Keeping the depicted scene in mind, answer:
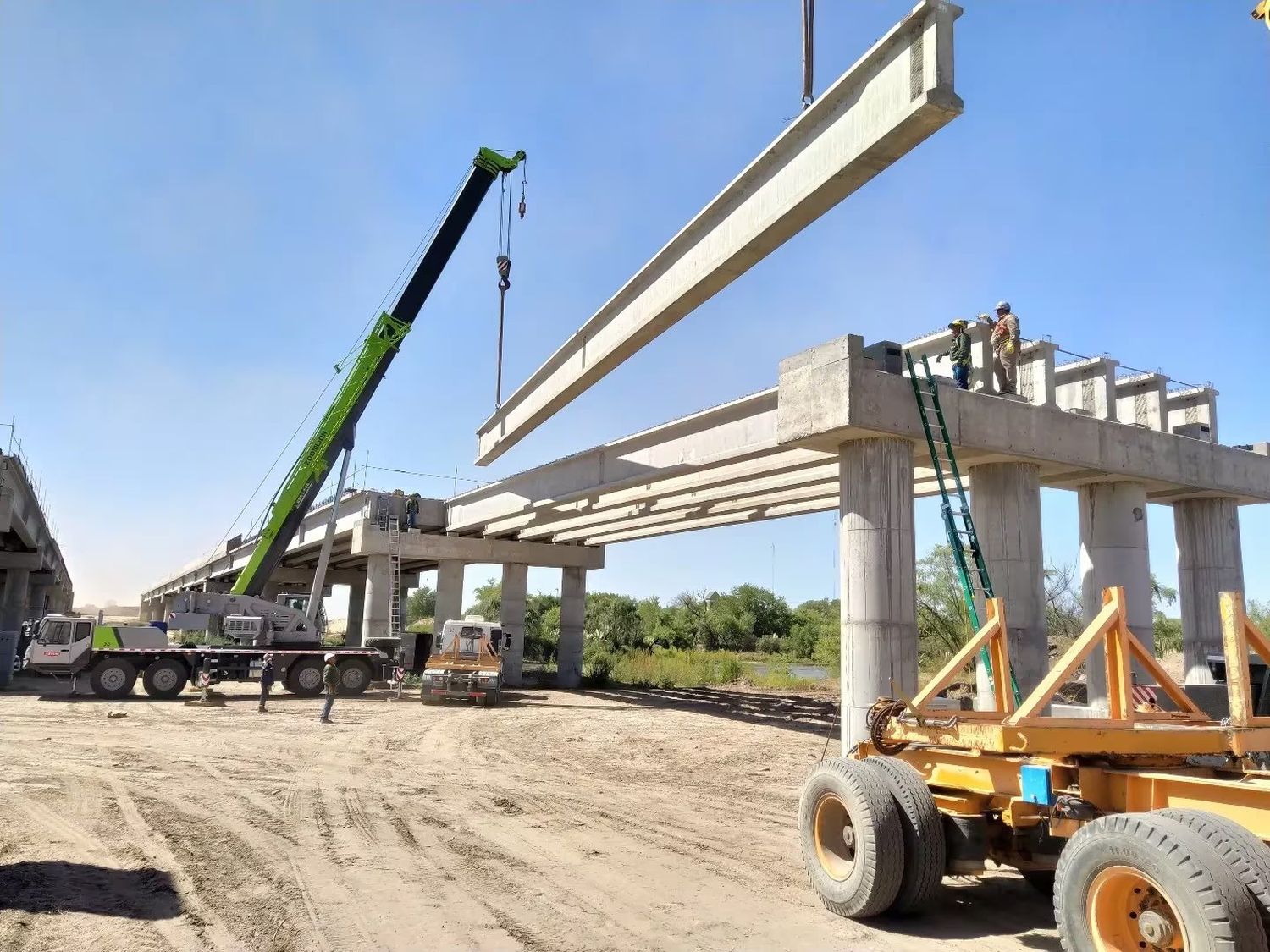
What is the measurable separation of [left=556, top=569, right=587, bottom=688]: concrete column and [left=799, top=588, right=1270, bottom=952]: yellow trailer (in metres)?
25.4

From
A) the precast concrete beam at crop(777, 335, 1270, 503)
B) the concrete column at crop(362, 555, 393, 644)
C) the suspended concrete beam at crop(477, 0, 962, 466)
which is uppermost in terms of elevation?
the suspended concrete beam at crop(477, 0, 962, 466)

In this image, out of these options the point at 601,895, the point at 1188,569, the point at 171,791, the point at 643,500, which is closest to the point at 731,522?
the point at 643,500

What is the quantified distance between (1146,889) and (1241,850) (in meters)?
0.65

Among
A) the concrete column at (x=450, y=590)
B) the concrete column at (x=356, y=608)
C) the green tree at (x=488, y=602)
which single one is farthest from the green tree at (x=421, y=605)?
the concrete column at (x=450, y=590)

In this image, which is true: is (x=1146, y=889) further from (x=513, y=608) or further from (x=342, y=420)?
(x=513, y=608)

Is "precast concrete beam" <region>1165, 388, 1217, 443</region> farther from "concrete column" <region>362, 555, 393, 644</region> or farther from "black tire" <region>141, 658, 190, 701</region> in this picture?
"black tire" <region>141, 658, 190, 701</region>

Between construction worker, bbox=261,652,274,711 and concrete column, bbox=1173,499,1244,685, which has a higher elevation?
concrete column, bbox=1173,499,1244,685

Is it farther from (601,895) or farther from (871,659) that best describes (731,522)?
(601,895)

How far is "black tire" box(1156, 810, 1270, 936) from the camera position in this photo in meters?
3.88

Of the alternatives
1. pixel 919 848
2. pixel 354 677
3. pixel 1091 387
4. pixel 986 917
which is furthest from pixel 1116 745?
pixel 354 677

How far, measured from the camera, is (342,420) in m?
26.1

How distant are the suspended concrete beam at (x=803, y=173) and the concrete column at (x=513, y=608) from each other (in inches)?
686

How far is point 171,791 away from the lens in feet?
34.9

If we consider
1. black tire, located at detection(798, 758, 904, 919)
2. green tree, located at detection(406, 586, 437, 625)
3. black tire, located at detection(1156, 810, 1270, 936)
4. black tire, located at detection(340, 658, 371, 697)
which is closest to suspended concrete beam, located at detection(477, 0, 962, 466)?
black tire, located at detection(798, 758, 904, 919)
